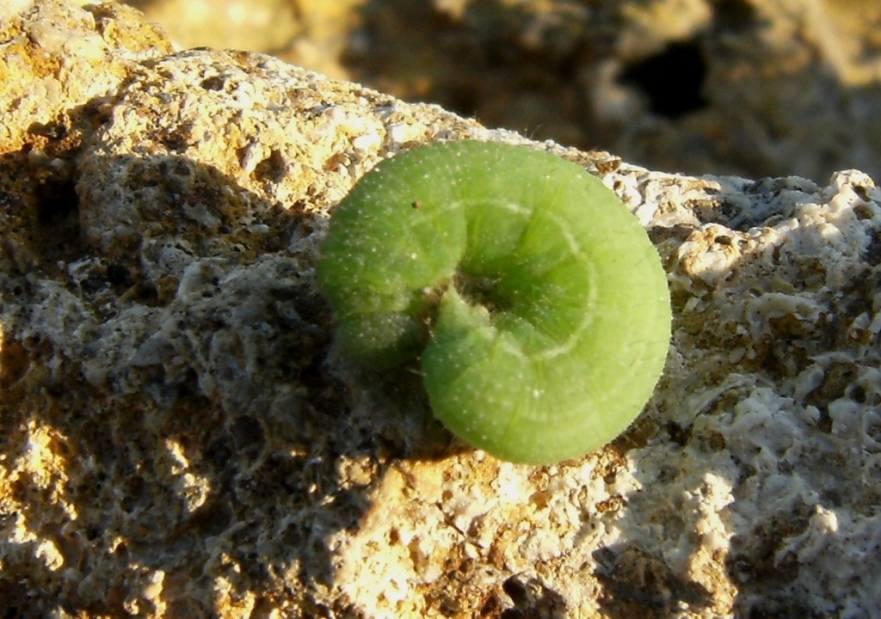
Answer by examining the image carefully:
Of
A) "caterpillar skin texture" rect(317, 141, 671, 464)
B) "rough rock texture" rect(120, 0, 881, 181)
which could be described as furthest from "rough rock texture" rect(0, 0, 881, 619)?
"rough rock texture" rect(120, 0, 881, 181)

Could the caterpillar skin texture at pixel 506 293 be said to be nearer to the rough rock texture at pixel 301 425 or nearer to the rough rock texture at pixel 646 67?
the rough rock texture at pixel 301 425

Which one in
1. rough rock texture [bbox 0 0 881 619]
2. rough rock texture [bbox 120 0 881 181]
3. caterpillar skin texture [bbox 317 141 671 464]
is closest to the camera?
caterpillar skin texture [bbox 317 141 671 464]

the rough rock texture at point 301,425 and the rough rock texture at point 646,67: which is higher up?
the rough rock texture at point 301,425

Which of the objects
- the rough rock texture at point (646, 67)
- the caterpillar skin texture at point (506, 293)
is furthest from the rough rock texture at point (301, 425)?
the rough rock texture at point (646, 67)

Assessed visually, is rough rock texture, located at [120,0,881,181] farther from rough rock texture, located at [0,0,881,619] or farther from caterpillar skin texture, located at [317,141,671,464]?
caterpillar skin texture, located at [317,141,671,464]

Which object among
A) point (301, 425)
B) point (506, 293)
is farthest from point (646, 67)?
point (301, 425)

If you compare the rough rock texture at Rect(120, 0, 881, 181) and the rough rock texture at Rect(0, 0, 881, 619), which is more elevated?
the rough rock texture at Rect(0, 0, 881, 619)

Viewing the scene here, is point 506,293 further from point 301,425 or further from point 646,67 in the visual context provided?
point 646,67
